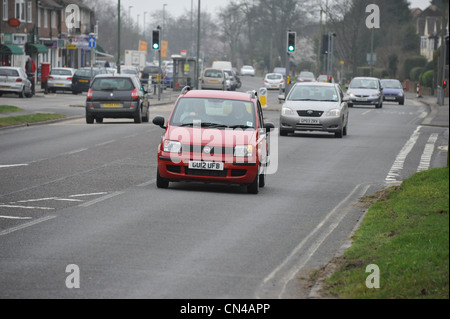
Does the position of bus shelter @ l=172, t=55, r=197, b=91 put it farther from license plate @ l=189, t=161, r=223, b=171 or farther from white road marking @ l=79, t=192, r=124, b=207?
white road marking @ l=79, t=192, r=124, b=207

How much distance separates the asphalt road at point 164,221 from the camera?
29.9ft

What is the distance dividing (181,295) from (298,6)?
122767 mm

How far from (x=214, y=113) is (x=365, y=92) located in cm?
3584

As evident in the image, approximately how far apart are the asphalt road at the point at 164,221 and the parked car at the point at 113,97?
314 inches

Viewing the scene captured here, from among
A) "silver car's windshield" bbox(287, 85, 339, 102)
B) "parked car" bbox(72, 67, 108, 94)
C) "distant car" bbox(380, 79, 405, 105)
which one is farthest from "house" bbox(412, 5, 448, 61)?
"silver car's windshield" bbox(287, 85, 339, 102)

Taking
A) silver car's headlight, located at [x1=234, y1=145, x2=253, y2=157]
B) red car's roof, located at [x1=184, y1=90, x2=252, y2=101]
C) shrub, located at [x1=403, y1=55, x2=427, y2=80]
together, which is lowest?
silver car's headlight, located at [x1=234, y1=145, x2=253, y2=157]

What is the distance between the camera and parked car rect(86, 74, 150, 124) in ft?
111

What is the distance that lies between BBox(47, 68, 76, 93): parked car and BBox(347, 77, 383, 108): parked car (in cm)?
1953

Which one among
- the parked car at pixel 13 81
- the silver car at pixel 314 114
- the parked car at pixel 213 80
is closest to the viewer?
the silver car at pixel 314 114

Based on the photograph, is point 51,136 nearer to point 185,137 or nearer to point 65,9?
point 185,137

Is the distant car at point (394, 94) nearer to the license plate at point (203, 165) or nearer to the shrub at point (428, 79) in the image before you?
the shrub at point (428, 79)

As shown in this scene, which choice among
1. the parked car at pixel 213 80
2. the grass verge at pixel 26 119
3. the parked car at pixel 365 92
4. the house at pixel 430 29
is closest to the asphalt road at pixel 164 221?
the grass verge at pixel 26 119

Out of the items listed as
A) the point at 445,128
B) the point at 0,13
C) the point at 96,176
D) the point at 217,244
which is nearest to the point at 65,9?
the point at 0,13
